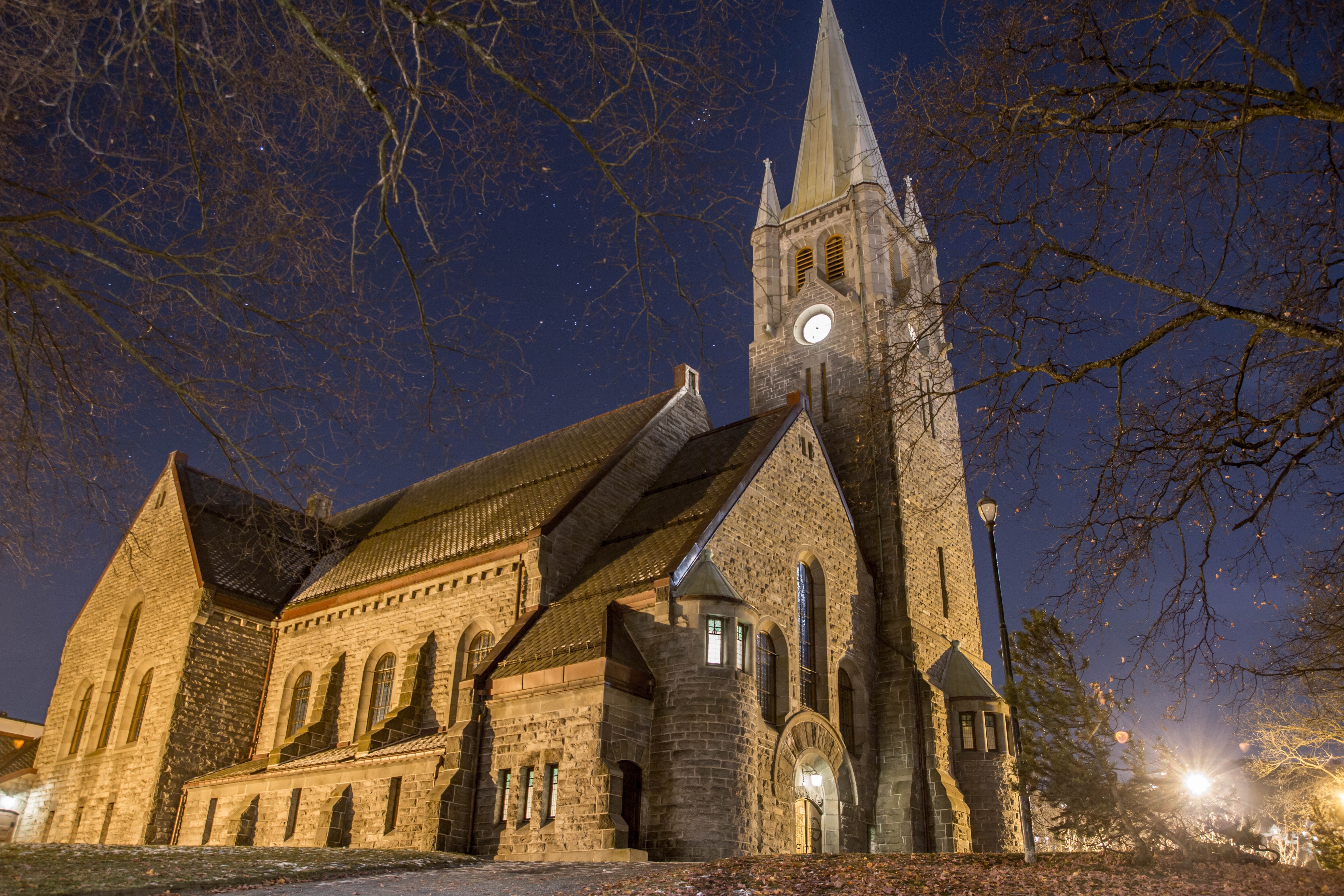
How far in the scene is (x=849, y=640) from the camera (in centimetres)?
2417

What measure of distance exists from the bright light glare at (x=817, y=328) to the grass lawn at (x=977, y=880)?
21982 mm

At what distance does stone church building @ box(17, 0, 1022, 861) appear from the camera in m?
18.2

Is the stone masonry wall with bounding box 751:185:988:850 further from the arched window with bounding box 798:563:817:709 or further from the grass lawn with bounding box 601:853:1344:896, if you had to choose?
the grass lawn with bounding box 601:853:1344:896

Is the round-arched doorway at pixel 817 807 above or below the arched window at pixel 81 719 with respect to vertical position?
below

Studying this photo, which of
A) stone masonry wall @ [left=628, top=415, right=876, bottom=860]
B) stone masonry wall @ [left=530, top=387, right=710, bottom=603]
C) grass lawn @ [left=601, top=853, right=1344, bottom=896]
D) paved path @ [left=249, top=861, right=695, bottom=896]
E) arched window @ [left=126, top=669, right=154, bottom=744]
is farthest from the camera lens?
arched window @ [left=126, top=669, right=154, bottom=744]

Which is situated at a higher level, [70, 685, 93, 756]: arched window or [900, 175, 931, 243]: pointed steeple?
[900, 175, 931, 243]: pointed steeple

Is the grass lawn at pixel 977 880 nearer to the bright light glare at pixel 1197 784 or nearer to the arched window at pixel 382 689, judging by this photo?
the bright light glare at pixel 1197 784

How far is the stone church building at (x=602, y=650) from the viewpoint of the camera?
18.2 metres

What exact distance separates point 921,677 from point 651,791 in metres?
9.67

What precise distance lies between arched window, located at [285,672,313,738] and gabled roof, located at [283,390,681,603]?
2409 mm

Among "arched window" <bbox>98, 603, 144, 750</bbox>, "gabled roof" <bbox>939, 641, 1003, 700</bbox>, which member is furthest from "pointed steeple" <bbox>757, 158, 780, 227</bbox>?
"arched window" <bbox>98, 603, 144, 750</bbox>

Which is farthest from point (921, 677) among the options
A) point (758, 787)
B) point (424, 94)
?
point (424, 94)

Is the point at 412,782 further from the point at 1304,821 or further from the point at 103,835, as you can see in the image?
the point at 1304,821

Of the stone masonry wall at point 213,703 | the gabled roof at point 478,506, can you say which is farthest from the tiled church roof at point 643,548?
the stone masonry wall at point 213,703
